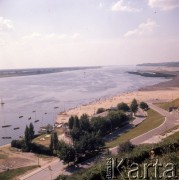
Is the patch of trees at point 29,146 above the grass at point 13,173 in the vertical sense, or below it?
above

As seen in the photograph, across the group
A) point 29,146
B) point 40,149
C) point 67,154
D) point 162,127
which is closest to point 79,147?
point 67,154

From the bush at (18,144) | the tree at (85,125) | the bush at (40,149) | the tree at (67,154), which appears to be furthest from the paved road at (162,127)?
the bush at (18,144)

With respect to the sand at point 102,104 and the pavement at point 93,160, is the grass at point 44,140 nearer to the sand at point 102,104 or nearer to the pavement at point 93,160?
the pavement at point 93,160

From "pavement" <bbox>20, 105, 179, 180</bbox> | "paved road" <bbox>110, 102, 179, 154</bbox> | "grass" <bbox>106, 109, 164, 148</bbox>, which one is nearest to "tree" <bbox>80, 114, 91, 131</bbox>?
"pavement" <bbox>20, 105, 179, 180</bbox>

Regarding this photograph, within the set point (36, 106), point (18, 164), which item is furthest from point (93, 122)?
point (36, 106)

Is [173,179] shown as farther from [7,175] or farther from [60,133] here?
[60,133]

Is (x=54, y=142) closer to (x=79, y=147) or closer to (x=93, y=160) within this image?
(x=79, y=147)

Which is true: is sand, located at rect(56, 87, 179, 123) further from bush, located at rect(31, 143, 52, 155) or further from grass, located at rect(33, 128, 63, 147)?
bush, located at rect(31, 143, 52, 155)

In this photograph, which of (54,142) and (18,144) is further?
(18,144)
